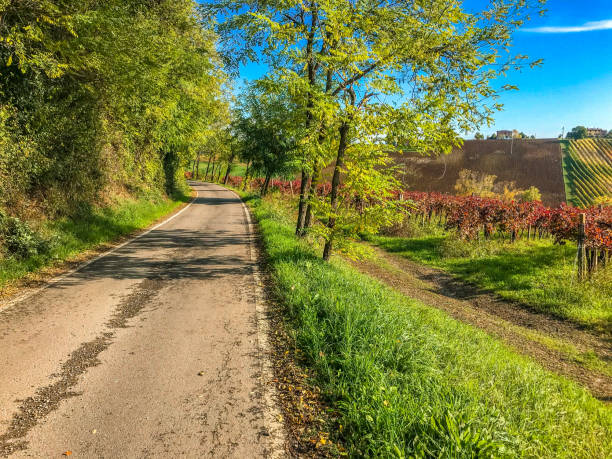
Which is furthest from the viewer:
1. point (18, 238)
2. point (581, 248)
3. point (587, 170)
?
point (587, 170)

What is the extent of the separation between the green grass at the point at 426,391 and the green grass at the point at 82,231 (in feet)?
19.3

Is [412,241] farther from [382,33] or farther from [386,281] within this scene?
[382,33]

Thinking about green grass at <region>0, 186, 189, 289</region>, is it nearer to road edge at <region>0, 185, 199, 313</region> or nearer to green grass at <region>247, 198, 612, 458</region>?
road edge at <region>0, 185, 199, 313</region>

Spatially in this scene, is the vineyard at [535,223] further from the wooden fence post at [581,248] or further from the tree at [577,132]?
the tree at [577,132]

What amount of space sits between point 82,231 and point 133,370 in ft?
27.3

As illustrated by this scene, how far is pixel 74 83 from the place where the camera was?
10578mm

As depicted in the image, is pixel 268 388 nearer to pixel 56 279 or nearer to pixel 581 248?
pixel 56 279

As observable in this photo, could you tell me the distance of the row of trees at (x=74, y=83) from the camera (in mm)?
7918

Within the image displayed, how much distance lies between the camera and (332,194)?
868cm

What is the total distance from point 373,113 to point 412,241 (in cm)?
1035

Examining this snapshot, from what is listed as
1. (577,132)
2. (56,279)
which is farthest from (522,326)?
(577,132)

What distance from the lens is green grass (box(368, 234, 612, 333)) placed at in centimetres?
873

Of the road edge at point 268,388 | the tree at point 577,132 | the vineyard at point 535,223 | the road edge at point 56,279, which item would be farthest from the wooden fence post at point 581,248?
the tree at point 577,132

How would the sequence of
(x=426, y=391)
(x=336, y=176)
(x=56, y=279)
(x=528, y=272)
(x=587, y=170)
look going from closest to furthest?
1. (x=426, y=391)
2. (x=56, y=279)
3. (x=336, y=176)
4. (x=528, y=272)
5. (x=587, y=170)
